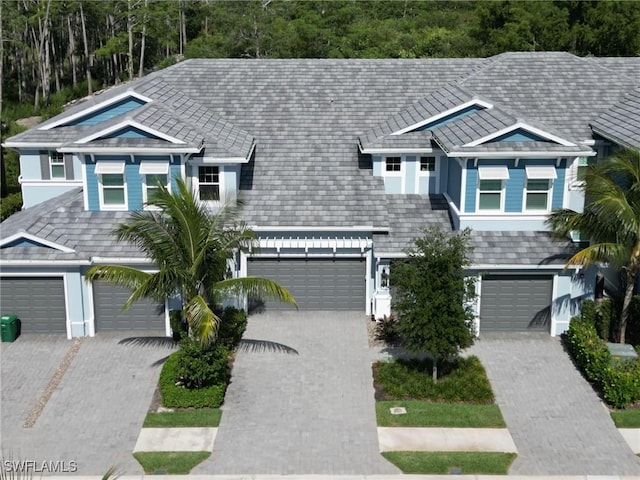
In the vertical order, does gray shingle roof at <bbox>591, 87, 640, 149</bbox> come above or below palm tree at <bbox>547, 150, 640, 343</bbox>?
above

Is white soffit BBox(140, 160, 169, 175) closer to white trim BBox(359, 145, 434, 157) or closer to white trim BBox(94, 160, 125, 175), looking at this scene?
white trim BBox(94, 160, 125, 175)

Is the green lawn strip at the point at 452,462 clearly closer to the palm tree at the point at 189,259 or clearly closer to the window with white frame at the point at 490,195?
the palm tree at the point at 189,259

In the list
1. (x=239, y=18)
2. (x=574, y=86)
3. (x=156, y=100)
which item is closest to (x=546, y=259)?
(x=574, y=86)

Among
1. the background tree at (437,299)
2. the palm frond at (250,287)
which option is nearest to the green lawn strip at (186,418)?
the palm frond at (250,287)

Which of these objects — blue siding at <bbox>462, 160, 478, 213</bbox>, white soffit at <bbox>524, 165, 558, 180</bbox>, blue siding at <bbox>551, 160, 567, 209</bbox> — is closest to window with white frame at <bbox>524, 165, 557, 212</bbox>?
white soffit at <bbox>524, 165, 558, 180</bbox>

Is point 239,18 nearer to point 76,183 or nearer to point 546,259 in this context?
point 76,183

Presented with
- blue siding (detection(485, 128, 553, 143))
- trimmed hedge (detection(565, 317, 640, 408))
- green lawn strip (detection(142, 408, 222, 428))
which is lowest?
green lawn strip (detection(142, 408, 222, 428))
